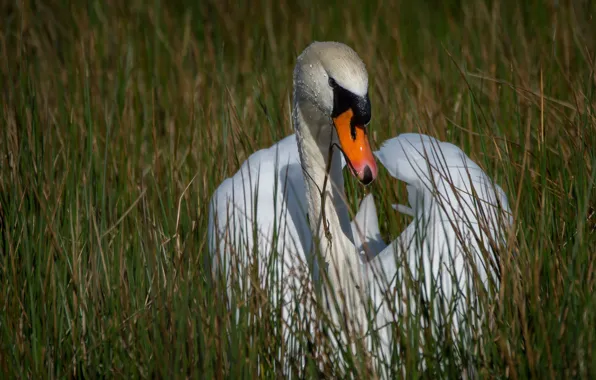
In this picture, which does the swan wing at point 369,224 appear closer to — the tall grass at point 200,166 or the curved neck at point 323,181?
the tall grass at point 200,166

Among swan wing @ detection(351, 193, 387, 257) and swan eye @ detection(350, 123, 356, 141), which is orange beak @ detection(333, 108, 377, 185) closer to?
swan eye @ detection(350, 123, 356, 141)

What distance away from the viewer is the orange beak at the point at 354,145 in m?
2.44

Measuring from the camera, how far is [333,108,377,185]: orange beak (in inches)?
96.1

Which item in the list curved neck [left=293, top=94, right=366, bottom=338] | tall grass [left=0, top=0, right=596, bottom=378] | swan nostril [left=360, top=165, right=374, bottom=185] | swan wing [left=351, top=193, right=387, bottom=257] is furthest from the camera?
swan wing [left=351, top=193, right=387, bottom=257]

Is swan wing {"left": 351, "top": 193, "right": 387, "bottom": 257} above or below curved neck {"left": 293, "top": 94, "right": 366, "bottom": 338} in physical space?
below

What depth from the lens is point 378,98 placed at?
4.11m

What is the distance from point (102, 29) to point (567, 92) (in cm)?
284

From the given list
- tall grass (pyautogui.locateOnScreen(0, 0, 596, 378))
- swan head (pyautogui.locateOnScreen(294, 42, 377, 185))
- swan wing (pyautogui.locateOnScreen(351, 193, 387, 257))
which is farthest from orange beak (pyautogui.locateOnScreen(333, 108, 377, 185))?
swan wing (pyautogui.locateOnScreen(351, 193, 387, 257))

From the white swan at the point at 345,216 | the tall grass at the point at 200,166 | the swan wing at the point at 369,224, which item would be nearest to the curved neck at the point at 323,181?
the white swan at the point at 345,216

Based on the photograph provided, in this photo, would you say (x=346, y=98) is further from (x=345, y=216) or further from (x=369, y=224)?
(x=369, y=224)

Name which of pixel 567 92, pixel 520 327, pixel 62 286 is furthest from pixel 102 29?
pixel 520 327

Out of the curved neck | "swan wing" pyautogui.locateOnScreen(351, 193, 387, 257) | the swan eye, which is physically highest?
the swan eye

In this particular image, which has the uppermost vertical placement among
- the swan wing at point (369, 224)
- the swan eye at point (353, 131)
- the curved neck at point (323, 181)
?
the swan eye at point (353, 131)

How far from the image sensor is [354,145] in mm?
2473
